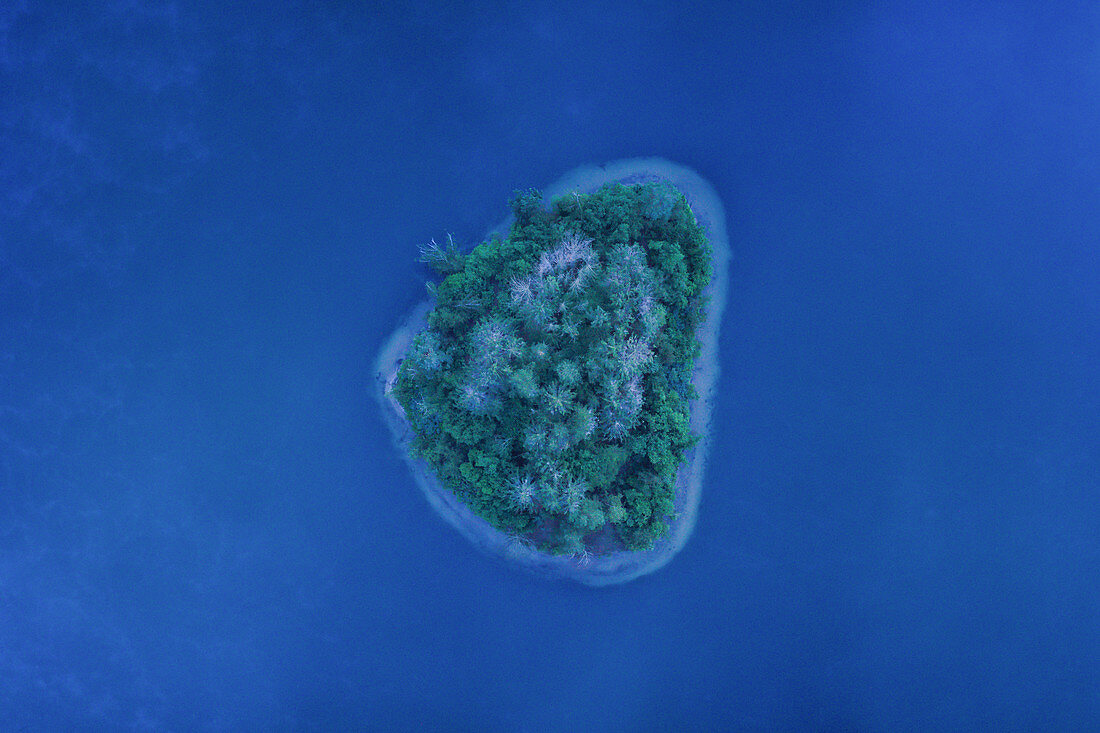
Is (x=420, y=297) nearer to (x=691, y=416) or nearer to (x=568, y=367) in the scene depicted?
(x=568, y=367)

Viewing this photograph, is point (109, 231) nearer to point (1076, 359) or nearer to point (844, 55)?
point (844, 55)

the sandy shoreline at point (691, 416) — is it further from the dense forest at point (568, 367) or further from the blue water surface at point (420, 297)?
the dense forest at point (568, 367)

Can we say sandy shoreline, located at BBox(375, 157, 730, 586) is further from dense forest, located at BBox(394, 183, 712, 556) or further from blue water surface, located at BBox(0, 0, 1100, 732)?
dense forest, located at BBox(394, 183, 712, 556)

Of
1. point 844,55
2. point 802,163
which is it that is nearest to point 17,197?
point 802,163

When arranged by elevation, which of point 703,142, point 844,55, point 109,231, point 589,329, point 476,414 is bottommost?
point 476,414

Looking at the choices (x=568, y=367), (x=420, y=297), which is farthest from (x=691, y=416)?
(x=420, y=297)
